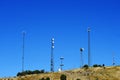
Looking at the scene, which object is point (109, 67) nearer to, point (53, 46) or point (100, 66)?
point (100, 66)

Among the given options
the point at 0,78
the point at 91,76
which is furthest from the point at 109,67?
the point at 0,78

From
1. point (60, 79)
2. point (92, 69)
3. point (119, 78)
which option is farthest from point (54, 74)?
point (119, 78)

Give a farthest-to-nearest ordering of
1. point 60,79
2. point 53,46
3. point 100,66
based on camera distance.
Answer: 1. point 100,66
2. point 53,46
3. point 60,79

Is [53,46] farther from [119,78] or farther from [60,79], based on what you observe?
[119,78]

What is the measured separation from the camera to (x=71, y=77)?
111 meters

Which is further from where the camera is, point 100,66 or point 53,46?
point 100,66

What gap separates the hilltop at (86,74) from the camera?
111188mm

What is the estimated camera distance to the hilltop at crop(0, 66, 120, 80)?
365ft

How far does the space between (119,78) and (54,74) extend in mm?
22264

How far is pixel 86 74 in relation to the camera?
113 m

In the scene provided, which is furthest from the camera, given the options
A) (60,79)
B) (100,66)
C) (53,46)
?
(100,66)

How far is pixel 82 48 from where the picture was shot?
129 metres

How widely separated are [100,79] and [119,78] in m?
7.51

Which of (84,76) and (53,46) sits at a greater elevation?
(53,46)
